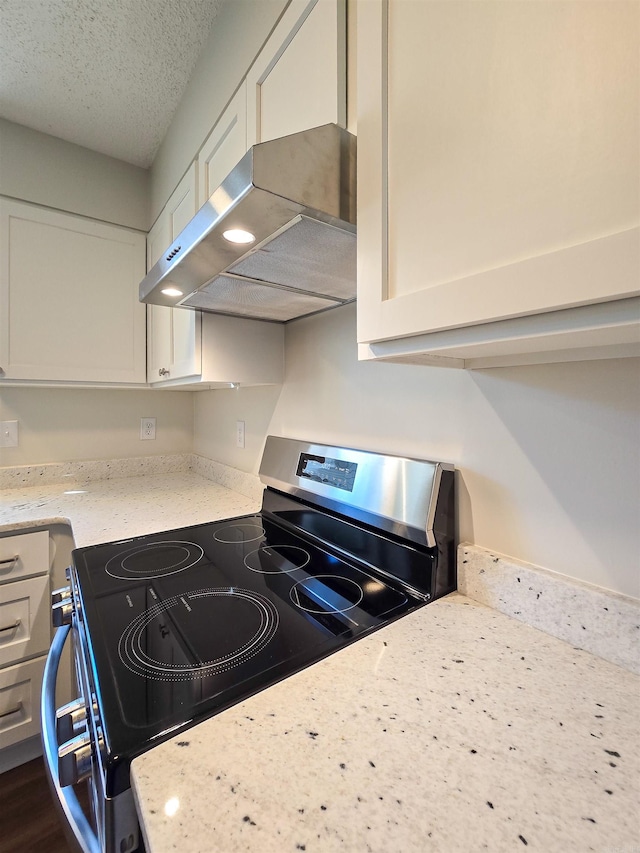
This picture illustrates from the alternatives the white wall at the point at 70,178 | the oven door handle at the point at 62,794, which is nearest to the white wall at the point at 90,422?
the white wall at the point at 70,178

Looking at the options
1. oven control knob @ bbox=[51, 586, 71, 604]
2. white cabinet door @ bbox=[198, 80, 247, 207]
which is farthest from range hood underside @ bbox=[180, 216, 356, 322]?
oven control knob @ bbox=[51, 586, 71, 604]

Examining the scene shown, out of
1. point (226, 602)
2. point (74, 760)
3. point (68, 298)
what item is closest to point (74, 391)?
point (68, 298)

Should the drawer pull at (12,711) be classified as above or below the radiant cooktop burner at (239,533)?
below

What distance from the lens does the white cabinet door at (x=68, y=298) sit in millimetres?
1610

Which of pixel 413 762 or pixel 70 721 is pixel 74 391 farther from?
pixel 413 762

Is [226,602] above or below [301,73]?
below

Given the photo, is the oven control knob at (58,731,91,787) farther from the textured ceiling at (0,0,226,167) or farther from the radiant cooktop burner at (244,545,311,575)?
the textured ceiling at (0,0,226,167)

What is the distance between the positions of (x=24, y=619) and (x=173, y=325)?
45.4 inches

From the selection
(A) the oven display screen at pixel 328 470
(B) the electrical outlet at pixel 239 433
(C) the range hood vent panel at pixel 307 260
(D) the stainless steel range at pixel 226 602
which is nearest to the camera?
(D) the stainless steel range at pixel 226 602

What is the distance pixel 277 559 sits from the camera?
3.29 ft

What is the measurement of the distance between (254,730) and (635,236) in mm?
629

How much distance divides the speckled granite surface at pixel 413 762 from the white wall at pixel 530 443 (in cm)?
17

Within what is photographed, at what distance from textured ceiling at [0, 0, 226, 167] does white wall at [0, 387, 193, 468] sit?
1.18 metres

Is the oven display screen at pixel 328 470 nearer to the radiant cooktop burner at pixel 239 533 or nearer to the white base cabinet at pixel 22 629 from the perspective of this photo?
the radiant cooktop burner at pixel 239 533
